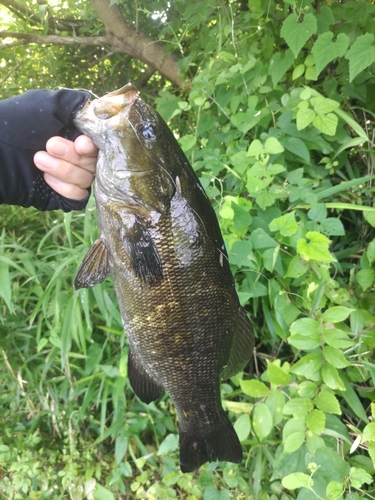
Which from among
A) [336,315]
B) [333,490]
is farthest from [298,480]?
[336,315]

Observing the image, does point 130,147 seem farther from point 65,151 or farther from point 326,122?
point 326,122

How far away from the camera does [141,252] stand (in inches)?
45.1

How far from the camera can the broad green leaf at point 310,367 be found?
4.30ft

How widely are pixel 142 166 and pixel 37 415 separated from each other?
1.91 m

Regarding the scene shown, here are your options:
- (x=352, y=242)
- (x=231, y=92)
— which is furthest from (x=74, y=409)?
(x=231, y=92)

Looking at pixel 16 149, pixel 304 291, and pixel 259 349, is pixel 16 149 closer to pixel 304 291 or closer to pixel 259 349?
pixel 304 291

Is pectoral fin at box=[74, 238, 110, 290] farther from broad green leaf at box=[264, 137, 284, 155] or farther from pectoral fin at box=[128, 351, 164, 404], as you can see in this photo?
broad green leaf at box=[264, 137, 284, 155]

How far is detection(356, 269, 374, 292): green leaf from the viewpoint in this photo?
5.15 ft

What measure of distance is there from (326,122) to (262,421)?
1.38 meters

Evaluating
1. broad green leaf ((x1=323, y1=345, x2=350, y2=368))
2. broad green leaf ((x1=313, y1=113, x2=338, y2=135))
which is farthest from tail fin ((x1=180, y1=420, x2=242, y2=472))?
broad green leaf ((x1=313, y1=113, x2=338, y2=135))

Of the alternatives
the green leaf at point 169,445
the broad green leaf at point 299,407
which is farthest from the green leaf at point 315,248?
the green leaf at point 169,445

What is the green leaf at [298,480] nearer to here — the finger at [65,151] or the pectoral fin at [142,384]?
the pectoral fin at [142,384]

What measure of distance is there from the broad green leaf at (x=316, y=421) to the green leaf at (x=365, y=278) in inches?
25.3

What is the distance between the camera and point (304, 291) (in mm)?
1621
